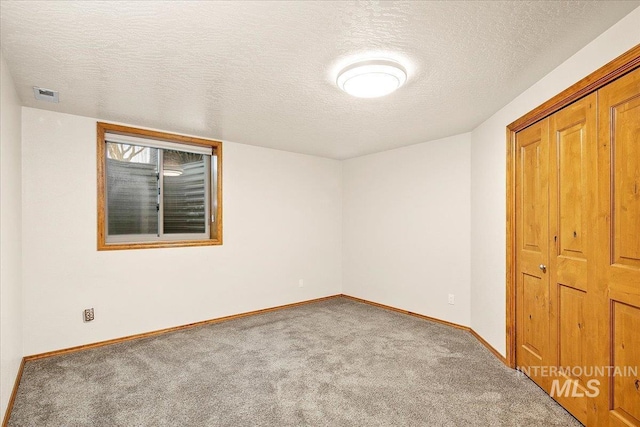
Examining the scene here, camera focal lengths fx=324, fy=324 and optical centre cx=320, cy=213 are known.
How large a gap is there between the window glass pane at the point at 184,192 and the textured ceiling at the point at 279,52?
2.85 feet

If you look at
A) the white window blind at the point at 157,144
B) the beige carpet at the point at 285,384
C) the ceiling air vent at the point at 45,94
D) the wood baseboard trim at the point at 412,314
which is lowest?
the wood baseboard trim at the point at 412,314

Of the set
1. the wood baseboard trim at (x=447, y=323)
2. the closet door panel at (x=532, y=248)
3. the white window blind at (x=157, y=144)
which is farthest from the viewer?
the white window blind at (x=157, y=144)

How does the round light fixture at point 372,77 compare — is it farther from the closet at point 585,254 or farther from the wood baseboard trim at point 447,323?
the wood baseboard trim at point 447,323

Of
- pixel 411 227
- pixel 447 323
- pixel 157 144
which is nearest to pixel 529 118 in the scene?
pixel 411 227

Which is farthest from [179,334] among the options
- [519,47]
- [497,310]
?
[519,47]

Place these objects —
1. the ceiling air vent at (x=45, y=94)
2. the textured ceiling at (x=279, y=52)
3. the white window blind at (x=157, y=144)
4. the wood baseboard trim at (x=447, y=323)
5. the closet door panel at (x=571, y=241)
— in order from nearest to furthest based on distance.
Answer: the textured ceiling at (x=279, y=52)
the closet door panel at (x=571, y=241)
the ceiling air vent at (x=45, y=94)
the wood baseboard trim at (x=447, y=323)
the white window blind at (x=157, y=144)

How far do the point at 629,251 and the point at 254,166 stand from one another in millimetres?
3888

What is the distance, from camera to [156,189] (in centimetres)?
383

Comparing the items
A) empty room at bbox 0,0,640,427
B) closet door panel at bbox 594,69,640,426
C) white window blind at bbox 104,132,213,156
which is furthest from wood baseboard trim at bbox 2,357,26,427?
closet door panel at bbox 594,69,640,426

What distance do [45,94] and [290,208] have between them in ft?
9.93

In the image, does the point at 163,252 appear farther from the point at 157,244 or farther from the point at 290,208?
the point at 290,208

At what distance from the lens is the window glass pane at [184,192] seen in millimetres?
3936

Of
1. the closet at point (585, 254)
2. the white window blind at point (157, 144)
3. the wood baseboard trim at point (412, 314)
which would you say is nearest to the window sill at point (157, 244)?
the white window blind at point (157, 144)

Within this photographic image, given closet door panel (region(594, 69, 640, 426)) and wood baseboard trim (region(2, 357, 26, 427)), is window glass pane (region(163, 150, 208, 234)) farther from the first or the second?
closet door panel (region(594, 69, 640, 426))
